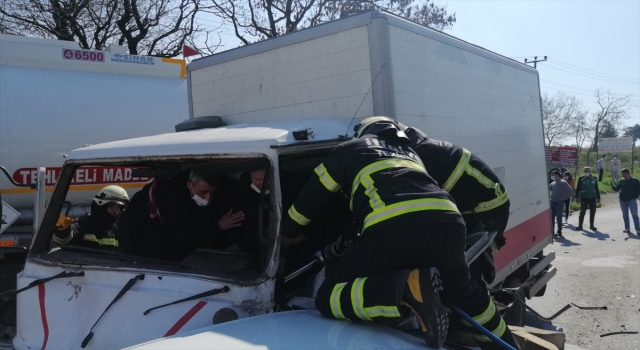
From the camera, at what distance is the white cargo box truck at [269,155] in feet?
8.79

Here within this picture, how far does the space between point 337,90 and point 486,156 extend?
1733 mm

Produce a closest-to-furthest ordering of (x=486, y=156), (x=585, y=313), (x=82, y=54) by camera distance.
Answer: (x=486, y=156) < (x=82, y=54) < (x=585, y=313)

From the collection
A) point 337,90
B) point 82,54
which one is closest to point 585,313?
point 337,90

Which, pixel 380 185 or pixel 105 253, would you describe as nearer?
pixel 380 185

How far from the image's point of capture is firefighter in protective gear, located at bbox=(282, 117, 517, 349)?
7.76ft

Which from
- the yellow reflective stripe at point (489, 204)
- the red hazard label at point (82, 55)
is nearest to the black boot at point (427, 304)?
the yellow reflective stripe at point (489, 204)

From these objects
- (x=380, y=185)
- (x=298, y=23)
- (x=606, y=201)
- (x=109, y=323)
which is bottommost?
(x=606, y=201)

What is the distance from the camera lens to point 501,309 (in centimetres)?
358

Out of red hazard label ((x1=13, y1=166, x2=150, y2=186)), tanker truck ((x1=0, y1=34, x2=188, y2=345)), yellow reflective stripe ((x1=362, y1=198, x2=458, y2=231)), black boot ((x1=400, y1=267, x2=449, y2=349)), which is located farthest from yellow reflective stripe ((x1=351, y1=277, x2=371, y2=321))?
red hazard label ((x1=13, y1=166, x2=150, y2=186))

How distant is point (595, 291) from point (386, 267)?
267 inches

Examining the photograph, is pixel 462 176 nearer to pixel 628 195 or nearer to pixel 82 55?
pixel 82 55

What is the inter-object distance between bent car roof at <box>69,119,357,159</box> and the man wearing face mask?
325mm

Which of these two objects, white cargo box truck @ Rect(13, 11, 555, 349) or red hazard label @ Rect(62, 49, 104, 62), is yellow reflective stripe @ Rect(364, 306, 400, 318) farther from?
red hazard label @ Rect(62, 49, 104, 62)

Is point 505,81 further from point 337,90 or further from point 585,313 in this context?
point 585,313
